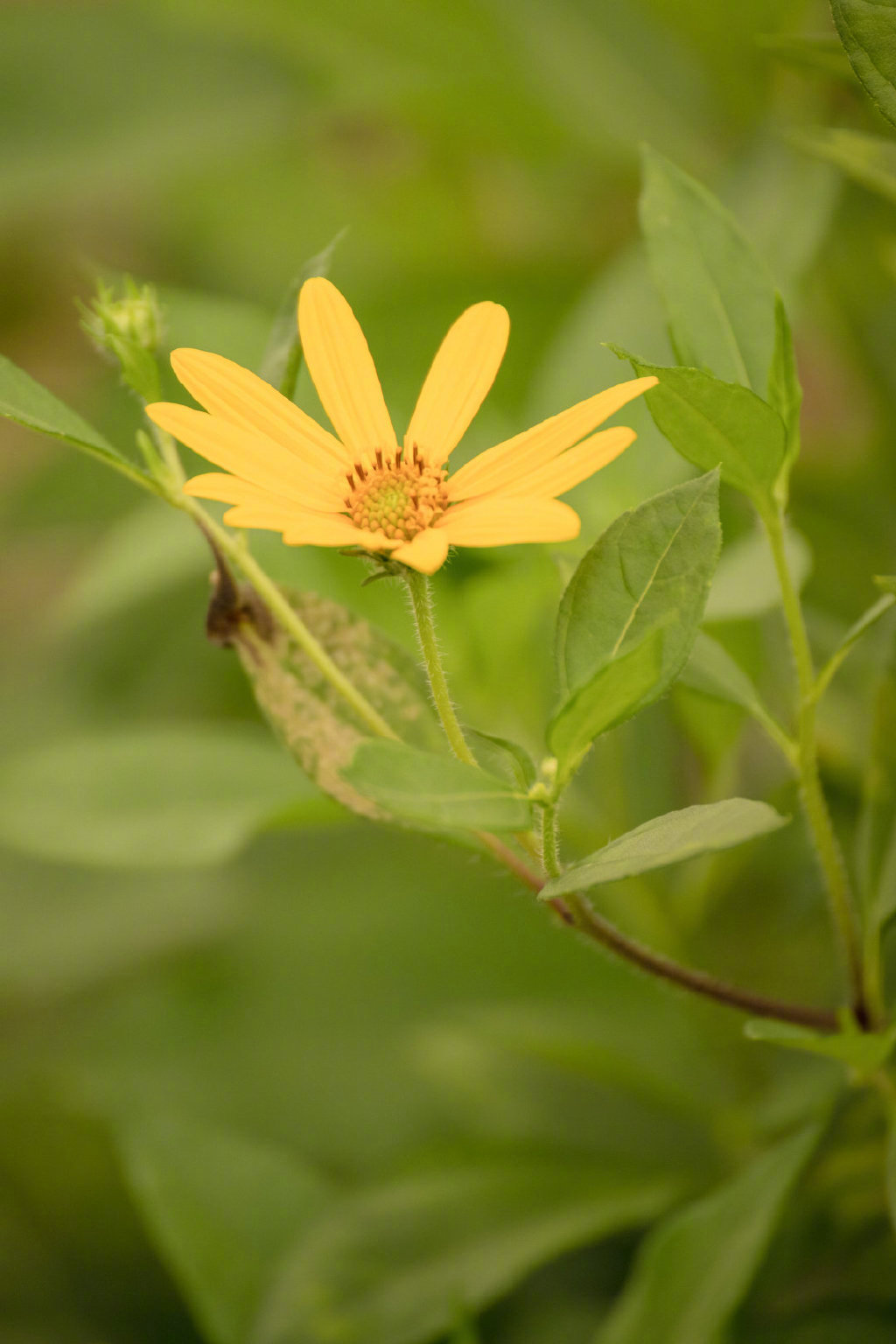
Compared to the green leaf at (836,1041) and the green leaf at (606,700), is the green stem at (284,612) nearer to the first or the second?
the green leaf at (606,700)

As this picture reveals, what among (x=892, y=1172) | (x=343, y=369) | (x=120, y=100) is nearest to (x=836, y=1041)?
(x=892, y=1172)

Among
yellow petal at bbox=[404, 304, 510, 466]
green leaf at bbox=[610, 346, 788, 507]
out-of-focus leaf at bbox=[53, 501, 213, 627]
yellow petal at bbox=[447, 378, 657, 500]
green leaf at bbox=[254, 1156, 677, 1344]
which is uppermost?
out-of-focus leaf at bbox=[53, 501, 213, 627]

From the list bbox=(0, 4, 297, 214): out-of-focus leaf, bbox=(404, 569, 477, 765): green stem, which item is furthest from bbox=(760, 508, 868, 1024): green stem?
bbox=(0, 4, 297, 214): out-of-focus leaf

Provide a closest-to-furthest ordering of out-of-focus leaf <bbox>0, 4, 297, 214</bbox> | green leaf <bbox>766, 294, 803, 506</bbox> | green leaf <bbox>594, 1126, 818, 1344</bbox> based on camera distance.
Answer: green leaf <bbox>766, 294, 803, 506</bbox>
green leaf <bbox>594, 1126, 818, 1344</bbox>
out-of-focus leaf <bbox>0, 4, 297, 214</bbox>

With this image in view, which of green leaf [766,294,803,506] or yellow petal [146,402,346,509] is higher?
yellow petal [146,402,346,509]

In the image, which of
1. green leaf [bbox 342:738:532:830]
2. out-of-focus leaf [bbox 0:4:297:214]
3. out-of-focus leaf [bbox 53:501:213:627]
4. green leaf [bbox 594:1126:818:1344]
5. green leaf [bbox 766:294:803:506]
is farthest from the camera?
out-of-focus leaf [bbox 0:4:297:214]

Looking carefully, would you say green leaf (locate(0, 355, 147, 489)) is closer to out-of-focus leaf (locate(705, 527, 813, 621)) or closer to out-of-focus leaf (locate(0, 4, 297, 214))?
out-of-focus leaf (locate(705, 527, 813, 621))

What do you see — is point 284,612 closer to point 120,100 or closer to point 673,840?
point 673,840

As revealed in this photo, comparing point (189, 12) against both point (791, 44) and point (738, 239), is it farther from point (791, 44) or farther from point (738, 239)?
point (738, 239)
